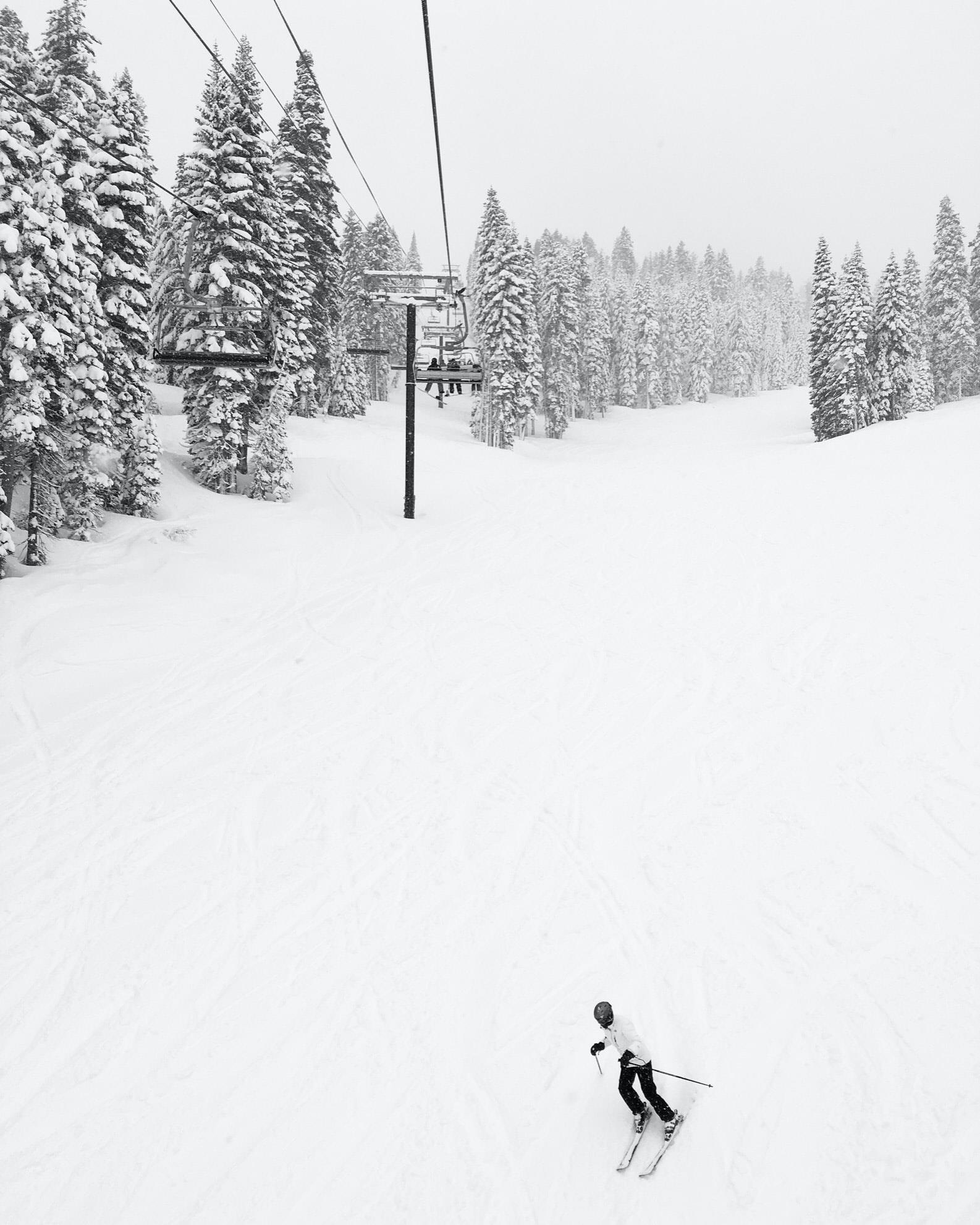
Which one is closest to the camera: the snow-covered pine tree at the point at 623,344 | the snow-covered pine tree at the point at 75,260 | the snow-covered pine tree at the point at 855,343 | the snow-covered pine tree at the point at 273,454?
the snow-covered pine tree at the point at 75,260

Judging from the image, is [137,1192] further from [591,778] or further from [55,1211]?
[591,778]

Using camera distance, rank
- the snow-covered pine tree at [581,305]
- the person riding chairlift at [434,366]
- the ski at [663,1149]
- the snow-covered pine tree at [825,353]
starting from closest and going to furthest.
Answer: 1. the ski at [663,1149]
2. the person riding chairlift at [434,366]
3. the snow-covered pine tree at [825,353]
4. the snow-covered pine tree at [581,305]

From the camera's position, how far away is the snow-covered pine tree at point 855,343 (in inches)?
1786

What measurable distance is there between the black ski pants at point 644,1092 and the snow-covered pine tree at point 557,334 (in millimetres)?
55878

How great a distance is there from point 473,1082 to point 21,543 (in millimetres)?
17352

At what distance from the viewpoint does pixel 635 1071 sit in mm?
5539

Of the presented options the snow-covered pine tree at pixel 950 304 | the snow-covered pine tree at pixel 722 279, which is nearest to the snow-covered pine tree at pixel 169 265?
the snow-covered pine tree at pixel 950 304

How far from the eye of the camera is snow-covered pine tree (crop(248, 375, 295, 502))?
78.8 ft

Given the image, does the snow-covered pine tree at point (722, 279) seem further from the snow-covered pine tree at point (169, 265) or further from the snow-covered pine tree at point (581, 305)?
the snow-covered pine tree at point (169, 265)

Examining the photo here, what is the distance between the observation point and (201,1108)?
6098mm

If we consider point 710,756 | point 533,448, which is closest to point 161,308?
point 533,448

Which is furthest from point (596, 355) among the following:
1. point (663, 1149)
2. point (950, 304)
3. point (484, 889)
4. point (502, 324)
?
point (663, 1149)

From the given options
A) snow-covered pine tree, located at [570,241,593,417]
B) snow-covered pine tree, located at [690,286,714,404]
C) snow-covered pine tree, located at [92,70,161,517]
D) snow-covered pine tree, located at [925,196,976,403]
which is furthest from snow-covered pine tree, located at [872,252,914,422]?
snow-covered pine tree, located at [92,70,161,517]

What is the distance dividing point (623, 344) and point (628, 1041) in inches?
3078
